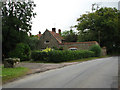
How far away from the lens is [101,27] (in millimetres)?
49219

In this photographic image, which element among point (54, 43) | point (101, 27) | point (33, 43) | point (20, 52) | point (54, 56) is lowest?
point (54, 56)

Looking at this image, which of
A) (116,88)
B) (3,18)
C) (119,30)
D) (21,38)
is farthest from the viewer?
(119,30)

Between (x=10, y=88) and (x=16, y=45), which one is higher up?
(x=16, y=45)

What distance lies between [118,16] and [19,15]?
38.0 meters

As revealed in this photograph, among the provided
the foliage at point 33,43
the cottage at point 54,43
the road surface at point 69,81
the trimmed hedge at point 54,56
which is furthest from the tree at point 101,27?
the road surface at point 69,81

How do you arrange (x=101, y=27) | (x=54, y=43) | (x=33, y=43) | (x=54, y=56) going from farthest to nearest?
(x=101, y=27)
(x=33, y=43)
(x=54, y=43)
(x=54, y=56)

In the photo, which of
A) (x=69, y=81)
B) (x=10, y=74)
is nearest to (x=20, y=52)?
(x=10, y=74)

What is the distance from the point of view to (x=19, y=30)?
2458 cm

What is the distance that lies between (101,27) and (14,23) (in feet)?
110

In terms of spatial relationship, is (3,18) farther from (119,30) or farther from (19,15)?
(119,30)

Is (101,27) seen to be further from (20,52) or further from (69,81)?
(69,81)

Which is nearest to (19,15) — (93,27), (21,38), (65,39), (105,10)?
(21,38)

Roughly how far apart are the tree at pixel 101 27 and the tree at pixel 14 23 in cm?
2911

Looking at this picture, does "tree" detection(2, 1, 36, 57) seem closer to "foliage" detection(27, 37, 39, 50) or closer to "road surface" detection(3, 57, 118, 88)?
"road surface" detection(3, 57, 118, 88)
